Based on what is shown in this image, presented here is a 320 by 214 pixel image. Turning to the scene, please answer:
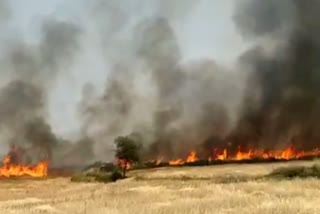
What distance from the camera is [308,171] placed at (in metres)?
36.7

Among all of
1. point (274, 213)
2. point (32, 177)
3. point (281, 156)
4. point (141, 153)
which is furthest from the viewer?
point (281, 156)

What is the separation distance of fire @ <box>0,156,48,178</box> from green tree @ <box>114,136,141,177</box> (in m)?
8.79

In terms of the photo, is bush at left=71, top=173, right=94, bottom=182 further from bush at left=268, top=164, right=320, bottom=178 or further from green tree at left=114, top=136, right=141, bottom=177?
bush at left=268, top=164, right=320, bottom=178

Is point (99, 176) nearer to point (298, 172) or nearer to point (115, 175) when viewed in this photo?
point (115, 175)

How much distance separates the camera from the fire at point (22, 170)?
54750mm

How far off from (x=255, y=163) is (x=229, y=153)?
758cm

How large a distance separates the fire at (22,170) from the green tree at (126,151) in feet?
28.8

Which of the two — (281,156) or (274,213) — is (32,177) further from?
(274,213)

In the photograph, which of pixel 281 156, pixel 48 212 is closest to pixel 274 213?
pixel 48 212

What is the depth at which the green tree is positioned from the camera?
170ft

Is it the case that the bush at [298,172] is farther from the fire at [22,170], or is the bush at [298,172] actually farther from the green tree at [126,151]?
the fire at [22,170]

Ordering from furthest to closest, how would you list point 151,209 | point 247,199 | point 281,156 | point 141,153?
point 281,156
point 141,153
point 247,199
point 151,209

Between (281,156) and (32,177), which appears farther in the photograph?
(281,156)

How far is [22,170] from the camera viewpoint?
5703 centimetres
